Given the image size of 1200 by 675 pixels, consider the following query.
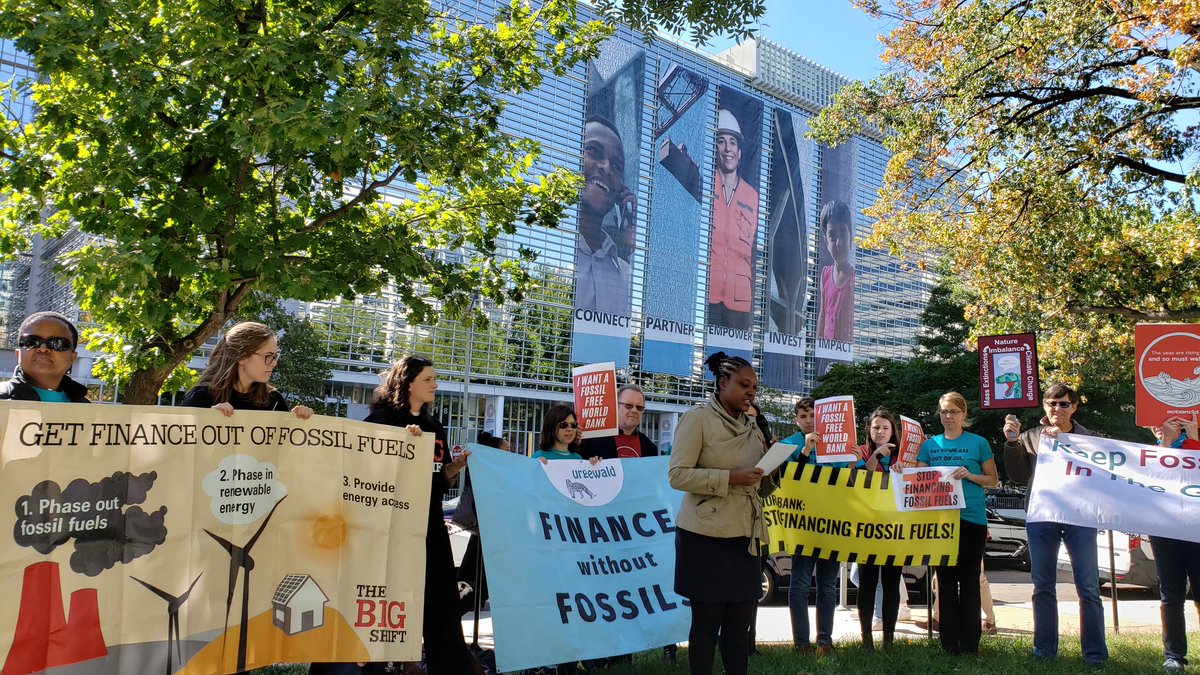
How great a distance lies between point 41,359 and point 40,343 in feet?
0.24

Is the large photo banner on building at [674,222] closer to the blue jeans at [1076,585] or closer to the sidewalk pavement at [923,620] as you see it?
the sidewalk pavement at [923,620]

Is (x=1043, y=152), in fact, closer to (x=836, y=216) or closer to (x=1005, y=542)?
(x=1005, y=542)

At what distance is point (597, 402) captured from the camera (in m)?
7.63

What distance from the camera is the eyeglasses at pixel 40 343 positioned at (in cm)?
390

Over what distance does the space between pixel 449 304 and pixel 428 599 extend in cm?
502

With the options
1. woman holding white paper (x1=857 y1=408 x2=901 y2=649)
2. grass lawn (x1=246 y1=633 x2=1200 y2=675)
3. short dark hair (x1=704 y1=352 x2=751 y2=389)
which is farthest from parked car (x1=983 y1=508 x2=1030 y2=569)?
short dark hair (x1=704 y1=352 x2=751 y2=389)

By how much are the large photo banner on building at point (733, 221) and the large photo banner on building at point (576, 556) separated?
40644 mm

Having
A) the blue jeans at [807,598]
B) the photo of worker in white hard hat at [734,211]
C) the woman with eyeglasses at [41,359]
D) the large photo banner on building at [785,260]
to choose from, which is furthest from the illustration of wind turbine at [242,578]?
the large photo banner on building at [785,260]

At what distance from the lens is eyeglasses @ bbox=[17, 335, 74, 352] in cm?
390

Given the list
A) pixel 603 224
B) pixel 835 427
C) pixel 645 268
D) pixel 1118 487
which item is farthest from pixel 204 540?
pixel 645 268

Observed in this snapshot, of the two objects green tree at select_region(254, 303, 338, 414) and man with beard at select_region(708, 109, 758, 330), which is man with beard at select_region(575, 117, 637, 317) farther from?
green tree at select_region(254, 303, 338, 414)

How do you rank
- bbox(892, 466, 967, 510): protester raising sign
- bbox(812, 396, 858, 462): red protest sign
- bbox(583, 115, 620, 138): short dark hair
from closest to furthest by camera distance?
bbox(892, 466, 967, 510): protester raising sign < bbox(812, 396, 858, 462): red protest sign < bbox(583, 115, 620, 138): short dark hair

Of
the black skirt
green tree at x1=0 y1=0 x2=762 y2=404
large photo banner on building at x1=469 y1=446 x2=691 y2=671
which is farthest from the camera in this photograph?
green tree at x1=0 y1=0 x2=762 y2=404

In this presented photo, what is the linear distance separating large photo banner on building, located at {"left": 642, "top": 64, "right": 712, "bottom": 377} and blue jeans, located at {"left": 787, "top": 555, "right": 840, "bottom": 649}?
37939mm
